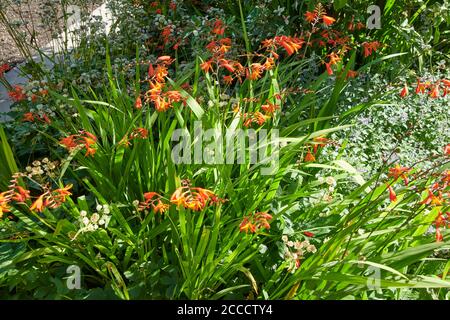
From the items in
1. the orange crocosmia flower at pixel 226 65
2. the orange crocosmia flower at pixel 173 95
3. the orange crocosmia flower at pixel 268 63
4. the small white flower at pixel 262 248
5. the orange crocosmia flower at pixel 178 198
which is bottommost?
the small white flower at pixel 262 248

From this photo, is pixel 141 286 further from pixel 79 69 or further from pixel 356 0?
pixel 356 0

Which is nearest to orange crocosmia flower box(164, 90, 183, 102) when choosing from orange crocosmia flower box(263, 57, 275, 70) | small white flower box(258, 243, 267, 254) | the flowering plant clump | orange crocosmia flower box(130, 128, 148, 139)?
the flowering plant clump

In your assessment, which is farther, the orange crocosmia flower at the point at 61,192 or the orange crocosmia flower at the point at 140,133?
the orange crocosmia flower at the point at 140,133

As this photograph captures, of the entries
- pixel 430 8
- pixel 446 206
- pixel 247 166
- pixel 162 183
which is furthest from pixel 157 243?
pixel 430 8

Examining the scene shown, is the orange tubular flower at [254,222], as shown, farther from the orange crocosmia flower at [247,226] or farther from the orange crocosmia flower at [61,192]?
the orange crocosmia flower at [61,192]

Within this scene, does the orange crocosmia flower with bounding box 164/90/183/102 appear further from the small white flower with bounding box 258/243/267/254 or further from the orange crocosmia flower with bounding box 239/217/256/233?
the small white flower with bounding box 258/243/267/254

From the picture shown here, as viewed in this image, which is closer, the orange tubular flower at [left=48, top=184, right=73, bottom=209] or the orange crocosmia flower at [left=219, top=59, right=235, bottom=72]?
the orange tubular flower at [left=48, top=184, right=73, bottom=209]

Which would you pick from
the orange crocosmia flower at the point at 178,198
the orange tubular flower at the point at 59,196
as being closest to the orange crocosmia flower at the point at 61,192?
the orange tubular flower at the point at 59,196

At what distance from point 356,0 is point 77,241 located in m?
2.42

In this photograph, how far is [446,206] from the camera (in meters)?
2.16

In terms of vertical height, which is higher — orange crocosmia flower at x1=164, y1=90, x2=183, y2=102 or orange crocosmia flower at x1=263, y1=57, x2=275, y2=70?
orange crocosmia flower at x1=263, y1=57, x2=275, y2=70

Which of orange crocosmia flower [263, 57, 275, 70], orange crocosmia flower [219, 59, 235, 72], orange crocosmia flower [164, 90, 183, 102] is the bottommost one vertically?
orange crocosmia flower [164, 90, 183, 102]

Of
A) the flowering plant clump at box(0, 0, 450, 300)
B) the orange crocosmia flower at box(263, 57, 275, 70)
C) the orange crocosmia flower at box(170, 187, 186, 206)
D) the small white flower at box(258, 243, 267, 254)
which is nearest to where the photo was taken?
the orange crocosmia flower at box(170, 187, 186, 206)

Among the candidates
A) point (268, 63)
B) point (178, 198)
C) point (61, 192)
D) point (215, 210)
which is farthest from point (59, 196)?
point (268, 63)
